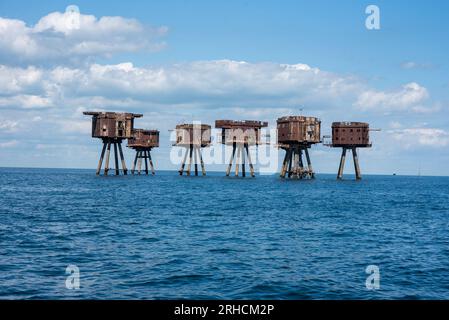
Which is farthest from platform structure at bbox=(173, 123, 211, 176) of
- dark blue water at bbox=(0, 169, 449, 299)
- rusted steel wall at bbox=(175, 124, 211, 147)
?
dark blue water at bbox=(0, 169, 449, 299)

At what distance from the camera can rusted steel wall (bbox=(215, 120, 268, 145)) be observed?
103062mm

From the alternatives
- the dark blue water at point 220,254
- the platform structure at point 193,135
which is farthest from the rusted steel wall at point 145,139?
the dark blue water at point 220,254

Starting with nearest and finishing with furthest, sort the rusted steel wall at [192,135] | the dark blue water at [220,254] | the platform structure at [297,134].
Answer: the dark blue water at [220,254] → the platform structure at [297,134] → the rusted steel wall at [192,135]

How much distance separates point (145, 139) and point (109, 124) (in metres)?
24.6

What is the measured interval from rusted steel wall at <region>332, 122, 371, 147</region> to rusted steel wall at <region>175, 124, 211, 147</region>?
3258 cm

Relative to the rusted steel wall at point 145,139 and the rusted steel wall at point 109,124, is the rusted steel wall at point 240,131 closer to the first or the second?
the rusted steel wall at point 109,124

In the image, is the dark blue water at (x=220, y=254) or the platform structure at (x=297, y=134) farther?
the platform structure at (x=297, y=134)

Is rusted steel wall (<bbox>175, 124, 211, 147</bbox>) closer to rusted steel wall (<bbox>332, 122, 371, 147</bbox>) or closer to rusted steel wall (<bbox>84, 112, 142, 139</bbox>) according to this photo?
rusted steel wall (<bbox>84, 112, 142, 139</bbox>)

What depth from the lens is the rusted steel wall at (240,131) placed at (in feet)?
338

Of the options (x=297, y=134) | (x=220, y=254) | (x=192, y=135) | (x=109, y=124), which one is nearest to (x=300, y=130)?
(x=297, y=134)

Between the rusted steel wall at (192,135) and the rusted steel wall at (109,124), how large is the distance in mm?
17778

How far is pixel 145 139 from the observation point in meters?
123

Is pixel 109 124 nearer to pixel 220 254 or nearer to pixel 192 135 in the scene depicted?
pixel 192 135
